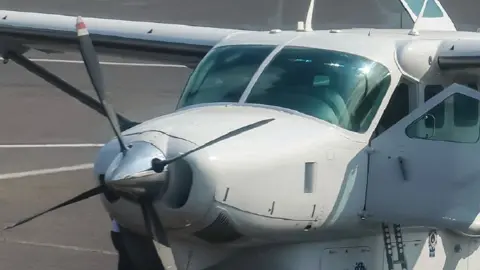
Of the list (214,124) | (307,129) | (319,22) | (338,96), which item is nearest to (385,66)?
(338,96)

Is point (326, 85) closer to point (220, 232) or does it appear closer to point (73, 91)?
point (220, 232)

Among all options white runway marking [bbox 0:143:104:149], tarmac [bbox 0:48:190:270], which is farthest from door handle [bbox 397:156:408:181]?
white runway marking [bbox 0:143:104:149]

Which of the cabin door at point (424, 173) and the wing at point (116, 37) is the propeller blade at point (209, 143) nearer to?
the cabin door at point (424, 173)

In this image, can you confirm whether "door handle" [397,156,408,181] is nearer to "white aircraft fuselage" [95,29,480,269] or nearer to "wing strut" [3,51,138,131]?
"white aircraft fuselage" [95,29,480,269]

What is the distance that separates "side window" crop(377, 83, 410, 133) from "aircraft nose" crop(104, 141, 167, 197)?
2254 mm

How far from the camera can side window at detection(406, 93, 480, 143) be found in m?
9.33

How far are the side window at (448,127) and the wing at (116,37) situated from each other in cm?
295

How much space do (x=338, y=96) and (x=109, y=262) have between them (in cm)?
414

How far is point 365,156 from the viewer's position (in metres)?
9.07

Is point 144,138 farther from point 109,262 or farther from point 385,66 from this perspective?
point 109,262

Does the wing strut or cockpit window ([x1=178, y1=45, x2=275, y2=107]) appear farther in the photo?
the wing strut

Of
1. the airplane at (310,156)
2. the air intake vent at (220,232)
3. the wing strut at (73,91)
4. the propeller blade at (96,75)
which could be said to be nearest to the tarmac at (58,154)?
the wing strut at (73,91)

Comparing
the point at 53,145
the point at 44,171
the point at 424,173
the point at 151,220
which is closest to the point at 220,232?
the point at 151,220

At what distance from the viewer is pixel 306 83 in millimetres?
9133
